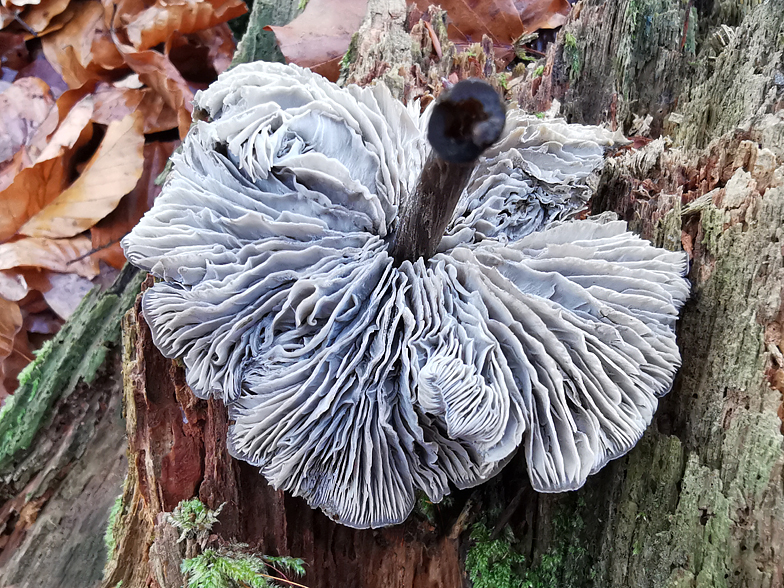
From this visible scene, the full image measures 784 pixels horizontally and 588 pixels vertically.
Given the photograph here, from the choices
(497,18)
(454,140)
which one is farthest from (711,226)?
(497,18)

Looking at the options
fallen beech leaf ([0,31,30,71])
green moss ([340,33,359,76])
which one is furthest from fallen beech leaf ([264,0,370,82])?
fallen beech leaf ([0,31,30,71])

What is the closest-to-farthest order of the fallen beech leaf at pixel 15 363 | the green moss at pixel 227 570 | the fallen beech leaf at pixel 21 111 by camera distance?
the green moss at pixel 227 570 < the fallen beech leaf at pixel 15 363 < the fallen beech leaf at pixel 21 111

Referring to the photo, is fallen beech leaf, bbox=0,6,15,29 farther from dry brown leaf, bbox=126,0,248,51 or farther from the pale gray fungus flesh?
the pale gray fungus flesh

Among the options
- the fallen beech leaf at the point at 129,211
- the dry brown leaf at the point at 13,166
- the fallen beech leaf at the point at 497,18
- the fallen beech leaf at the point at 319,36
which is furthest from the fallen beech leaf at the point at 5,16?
the fallen beech leaf at the point at 497,18

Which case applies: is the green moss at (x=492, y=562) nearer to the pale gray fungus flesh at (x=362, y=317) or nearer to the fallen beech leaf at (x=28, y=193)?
the pale gray fungus flesh at (x=362, y=317)

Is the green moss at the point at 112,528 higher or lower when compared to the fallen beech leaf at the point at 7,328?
lower

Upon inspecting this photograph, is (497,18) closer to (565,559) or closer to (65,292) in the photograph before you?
(565,559)
